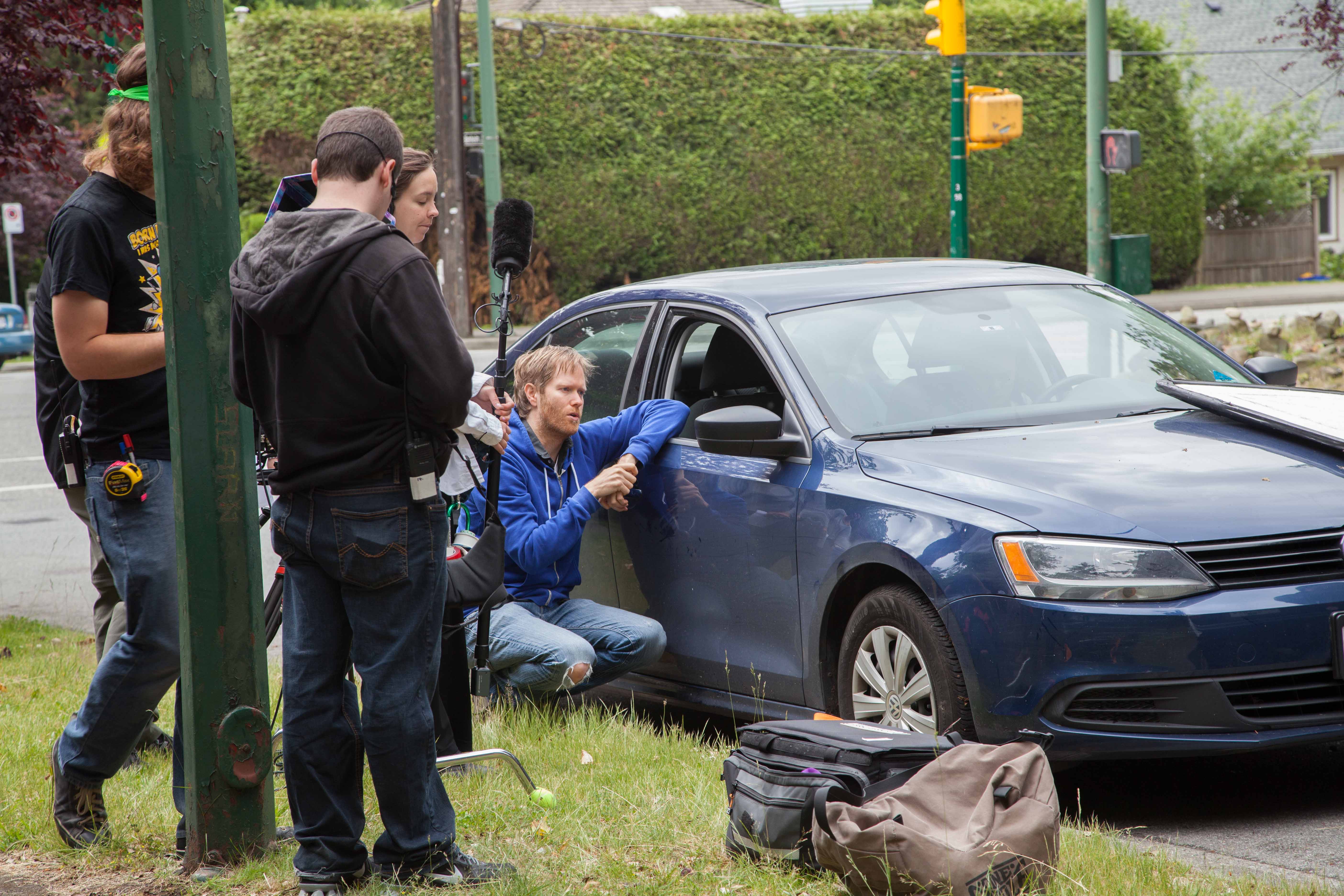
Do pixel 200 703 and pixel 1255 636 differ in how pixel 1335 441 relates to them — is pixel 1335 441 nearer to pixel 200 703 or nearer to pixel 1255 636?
pixel 1255 636

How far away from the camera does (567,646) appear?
502cm

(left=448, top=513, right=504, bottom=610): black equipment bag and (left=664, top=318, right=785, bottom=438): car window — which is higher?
(left=664, top=318, right=785, bottom=438): car window

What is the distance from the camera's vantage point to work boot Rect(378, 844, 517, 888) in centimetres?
338

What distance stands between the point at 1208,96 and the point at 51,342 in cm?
3443

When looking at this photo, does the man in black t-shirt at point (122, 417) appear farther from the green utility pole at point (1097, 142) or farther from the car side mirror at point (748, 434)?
the green utility pole at point (1097, 142)

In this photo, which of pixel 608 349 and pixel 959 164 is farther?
pixel 959 164

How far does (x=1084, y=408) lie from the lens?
4.86 metres

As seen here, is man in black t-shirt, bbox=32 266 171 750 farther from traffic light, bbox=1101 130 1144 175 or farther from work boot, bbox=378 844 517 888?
traffic light, bbox=1101 130 1144 175

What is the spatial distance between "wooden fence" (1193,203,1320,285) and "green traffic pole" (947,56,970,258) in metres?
22.8

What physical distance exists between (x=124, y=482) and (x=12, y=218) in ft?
80.3

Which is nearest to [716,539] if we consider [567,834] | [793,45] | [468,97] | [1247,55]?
[567,834]

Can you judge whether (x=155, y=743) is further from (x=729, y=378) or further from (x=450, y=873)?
(x=729, y=378)

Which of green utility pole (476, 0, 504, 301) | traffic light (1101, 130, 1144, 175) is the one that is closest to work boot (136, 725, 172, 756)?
traffic light (1101, 130, 1144, 175)

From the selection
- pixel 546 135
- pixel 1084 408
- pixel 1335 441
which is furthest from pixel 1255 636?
pixel 546 135
